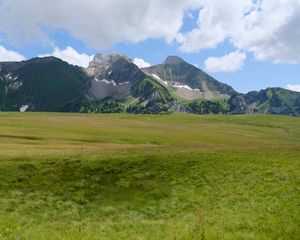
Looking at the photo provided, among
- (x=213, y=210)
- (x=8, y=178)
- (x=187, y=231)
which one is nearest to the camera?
(x=187, y=231)

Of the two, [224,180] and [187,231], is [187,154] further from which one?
[187,231]

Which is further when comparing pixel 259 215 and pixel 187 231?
pixel 259 215

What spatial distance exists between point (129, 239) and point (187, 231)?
3.26 m

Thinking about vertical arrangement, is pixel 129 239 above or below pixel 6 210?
above

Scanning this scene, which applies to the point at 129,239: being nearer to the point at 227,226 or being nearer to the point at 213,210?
the point at 227,226

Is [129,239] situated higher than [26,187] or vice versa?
[129,239]

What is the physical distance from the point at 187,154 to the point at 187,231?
26.4 meters

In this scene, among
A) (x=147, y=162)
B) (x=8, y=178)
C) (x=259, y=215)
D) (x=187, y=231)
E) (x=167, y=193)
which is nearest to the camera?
(x=187, y=231)

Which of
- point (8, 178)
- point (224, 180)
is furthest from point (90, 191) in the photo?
point (224, 180)

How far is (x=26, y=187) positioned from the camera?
37.9 m

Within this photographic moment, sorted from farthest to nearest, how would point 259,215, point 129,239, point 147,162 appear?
point 147,162 < point 259,215 < point 129,239

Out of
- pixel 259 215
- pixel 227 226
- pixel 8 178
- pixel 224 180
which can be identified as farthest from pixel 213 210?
pixel 8 178

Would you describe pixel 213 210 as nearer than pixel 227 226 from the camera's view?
No

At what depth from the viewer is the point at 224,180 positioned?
1496 inches
